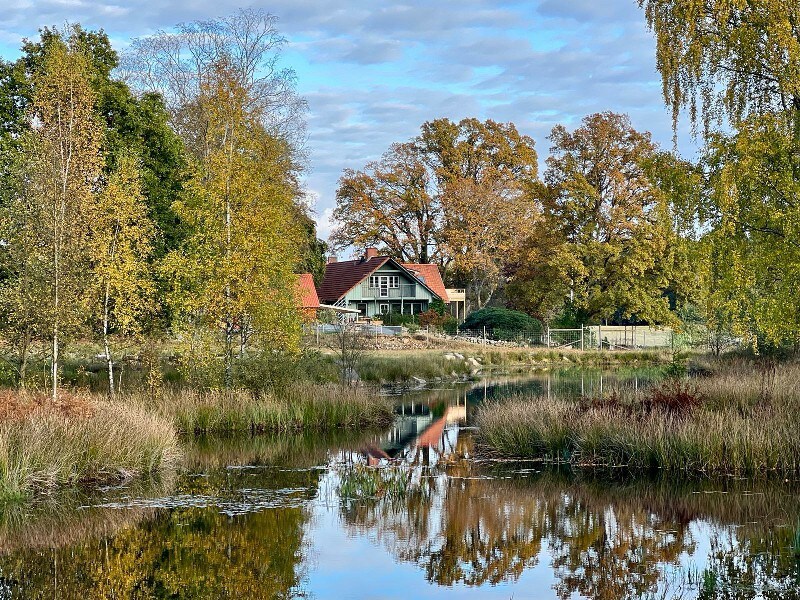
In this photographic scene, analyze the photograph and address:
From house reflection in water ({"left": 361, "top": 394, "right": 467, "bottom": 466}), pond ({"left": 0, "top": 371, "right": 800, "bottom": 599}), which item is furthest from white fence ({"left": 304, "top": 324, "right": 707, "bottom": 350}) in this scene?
pond ({"left": 0, "top": 371, "right": 800, "bottom": 599})

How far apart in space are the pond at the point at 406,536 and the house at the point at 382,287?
178ft

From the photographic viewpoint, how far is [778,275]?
21016 mm

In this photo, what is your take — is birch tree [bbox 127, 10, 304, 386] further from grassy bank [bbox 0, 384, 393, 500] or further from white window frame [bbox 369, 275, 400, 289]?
white window frame [bbox 369, 275, 400, 289]

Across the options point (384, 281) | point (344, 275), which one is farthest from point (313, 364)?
point (344, 275)

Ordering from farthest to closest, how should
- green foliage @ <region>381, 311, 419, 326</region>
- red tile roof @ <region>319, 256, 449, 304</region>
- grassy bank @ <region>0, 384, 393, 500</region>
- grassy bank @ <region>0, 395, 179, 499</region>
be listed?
red tile roof @ <region>319, 256, 449, 304</region> → green foliage @ <region>381, 311, 419, 326</region> → grassy bank @ <region>0, 384, 393, 500</region> → grassy bank @ <region>0, 395, 179, 499</region>

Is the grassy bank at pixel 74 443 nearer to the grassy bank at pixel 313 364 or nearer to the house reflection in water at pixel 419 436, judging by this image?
the grassy bank at pixel 313 364

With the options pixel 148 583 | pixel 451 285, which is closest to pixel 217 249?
pixel 148 583

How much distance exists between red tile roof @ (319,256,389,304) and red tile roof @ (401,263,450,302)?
2688 millimetres

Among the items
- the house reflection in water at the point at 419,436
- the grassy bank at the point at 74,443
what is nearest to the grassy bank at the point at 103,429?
the grassy bank at the point at 74,443

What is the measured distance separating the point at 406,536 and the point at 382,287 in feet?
203

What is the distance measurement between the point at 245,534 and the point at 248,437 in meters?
9.85

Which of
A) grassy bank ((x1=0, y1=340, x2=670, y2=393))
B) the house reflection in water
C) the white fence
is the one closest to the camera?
the house reflection in water

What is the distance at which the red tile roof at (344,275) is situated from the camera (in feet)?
240

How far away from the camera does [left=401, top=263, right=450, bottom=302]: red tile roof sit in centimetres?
7275
